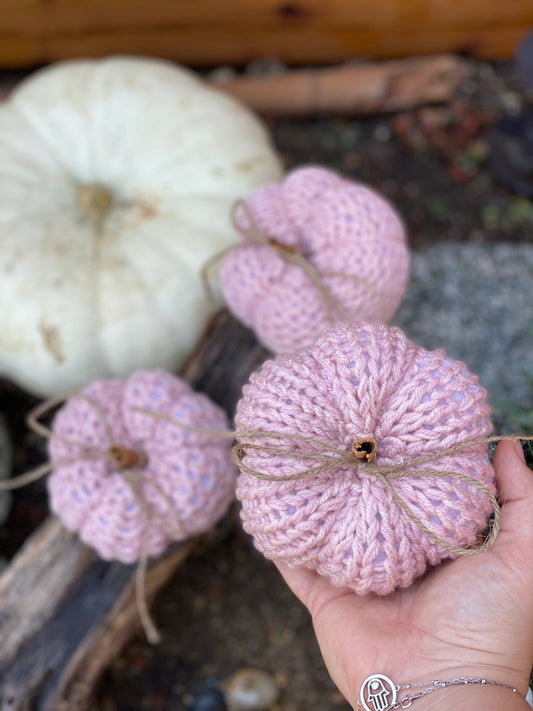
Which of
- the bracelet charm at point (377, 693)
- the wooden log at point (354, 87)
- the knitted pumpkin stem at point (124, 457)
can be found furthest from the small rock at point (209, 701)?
the wooden log at point (354, 87)

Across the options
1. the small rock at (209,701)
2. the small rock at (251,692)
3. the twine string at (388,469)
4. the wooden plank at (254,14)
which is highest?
the wooden plank at (254,14)

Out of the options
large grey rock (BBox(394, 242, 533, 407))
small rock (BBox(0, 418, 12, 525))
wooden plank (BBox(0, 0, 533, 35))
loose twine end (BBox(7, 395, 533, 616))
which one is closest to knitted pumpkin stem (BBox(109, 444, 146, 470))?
loose twine end (BBox(7, 395, 533, 616))

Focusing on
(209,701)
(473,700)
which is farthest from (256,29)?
(473,700)

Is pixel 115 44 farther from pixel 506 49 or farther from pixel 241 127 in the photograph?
pixel 506 49

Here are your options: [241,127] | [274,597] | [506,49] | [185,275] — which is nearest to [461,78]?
[506,49]

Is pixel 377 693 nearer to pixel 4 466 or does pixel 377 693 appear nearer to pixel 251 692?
pixel 251 692

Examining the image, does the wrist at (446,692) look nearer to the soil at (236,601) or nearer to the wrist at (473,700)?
the wrist at (473,700)

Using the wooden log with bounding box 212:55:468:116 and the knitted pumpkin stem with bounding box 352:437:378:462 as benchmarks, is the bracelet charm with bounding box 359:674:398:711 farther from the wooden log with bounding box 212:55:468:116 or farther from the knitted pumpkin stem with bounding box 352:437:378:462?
the wooden log with bounding box 212:55:468:116
